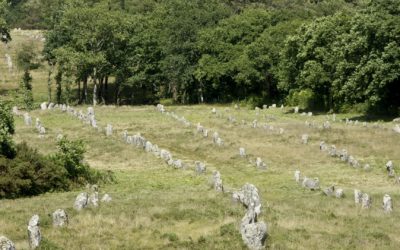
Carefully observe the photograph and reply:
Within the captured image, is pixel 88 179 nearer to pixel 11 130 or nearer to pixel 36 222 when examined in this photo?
pixel 11 130

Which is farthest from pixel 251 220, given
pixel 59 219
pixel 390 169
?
pixel 390 169

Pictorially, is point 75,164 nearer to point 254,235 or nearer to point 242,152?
point 242,152

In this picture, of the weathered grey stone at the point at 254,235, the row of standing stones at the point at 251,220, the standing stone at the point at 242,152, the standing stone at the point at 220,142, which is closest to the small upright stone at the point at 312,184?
the row of standing stones at the point at 251,220

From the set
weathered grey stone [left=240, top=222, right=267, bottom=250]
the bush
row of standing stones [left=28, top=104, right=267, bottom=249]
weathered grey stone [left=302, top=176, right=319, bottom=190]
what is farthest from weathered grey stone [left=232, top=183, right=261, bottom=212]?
the bush

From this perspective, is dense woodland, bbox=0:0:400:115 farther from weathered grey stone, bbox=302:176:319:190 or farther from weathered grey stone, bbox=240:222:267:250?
weathered grey stone, bbox=240:222:267:250

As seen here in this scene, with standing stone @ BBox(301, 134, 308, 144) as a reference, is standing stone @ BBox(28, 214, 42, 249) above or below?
below

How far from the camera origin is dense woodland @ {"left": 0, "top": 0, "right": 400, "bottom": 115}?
71.4 metres

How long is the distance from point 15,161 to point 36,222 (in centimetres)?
1444

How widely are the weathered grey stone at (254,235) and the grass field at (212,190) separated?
19.0 inches

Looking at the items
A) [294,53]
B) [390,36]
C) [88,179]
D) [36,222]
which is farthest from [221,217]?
→ [294,53]

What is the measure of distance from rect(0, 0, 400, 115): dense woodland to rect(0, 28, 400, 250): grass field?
7.34 metres

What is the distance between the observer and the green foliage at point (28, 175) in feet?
109

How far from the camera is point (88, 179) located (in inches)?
1507

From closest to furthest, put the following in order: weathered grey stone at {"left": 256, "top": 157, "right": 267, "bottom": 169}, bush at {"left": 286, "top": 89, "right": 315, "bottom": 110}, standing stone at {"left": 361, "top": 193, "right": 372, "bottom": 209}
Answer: standing stone at {"left": 361, "top": 193, "right": 372, "bottom": 209} → weathered grey stone at {"left": 256, "top": 157, "right": 267, "bottom": 169} → bush at {"left": 286, "top": 89, "right": 315, "bottom": 110}
